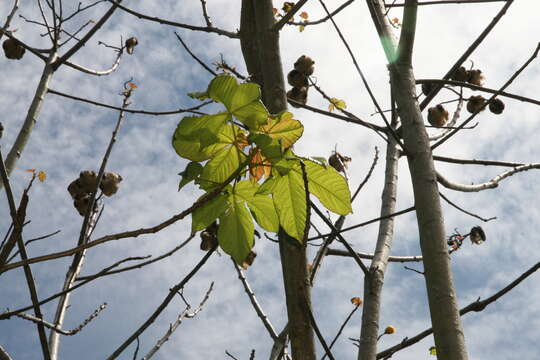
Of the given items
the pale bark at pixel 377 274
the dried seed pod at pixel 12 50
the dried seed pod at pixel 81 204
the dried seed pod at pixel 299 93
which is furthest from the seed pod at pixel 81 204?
the pale bark at pixel 377 274

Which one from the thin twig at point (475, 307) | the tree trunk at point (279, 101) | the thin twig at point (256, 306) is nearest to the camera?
the tree trunk at point (279, 101)

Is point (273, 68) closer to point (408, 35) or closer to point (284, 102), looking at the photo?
point (284, 102)

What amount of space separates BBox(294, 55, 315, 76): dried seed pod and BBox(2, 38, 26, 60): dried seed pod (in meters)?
1.81

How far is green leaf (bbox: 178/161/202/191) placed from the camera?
3.15 ft

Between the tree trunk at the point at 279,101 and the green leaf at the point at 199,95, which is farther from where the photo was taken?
the green leaf at the point at 199,95

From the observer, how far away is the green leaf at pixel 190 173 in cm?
96

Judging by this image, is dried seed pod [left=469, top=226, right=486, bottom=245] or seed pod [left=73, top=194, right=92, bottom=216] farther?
dried seed pod [left=469, top=226, right=486, bottom=245]

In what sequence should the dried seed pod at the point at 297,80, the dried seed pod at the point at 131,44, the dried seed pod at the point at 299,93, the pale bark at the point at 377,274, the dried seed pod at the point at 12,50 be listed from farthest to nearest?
the dried seed pod at the point at 131,44
the dried seed pod at the point at 12,50
the dried seed pod at the point at 297,80
the dried seed pod at the point at 299,93
the pale bark at the point at 377,274

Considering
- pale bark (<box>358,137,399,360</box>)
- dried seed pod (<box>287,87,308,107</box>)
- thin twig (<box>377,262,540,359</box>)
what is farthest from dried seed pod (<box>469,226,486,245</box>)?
thin twig (<box>377,262,540,359</box>)

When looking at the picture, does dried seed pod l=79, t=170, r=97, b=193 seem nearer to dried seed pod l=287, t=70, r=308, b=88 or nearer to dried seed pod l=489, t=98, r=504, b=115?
dried seed pod l=287, t=70, r=308, b=88

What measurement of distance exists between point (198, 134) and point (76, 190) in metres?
2.04

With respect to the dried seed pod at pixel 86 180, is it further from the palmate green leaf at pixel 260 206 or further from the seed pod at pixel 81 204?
the palmate green leaf at pixel 260 206

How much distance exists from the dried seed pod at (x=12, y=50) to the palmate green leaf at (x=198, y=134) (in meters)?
2.96

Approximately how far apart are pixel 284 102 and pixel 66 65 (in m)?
2.31
